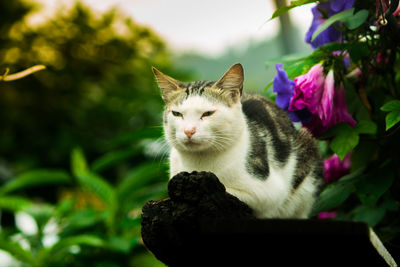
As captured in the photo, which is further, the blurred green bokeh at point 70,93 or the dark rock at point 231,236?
the blurred green bokeh at point 70,93

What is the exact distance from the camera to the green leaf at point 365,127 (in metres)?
1.20

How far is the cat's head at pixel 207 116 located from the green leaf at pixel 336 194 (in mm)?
364

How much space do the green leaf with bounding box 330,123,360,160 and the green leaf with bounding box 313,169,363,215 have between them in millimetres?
160

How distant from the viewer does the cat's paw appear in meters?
0.81

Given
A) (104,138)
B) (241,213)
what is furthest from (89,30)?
(241,213)

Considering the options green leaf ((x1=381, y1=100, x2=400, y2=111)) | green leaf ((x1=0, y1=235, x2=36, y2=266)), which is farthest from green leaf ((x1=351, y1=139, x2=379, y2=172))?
green leaf ((x1=0, y1=235, x2=36, y2=266))

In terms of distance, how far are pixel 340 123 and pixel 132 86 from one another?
3.57 meters

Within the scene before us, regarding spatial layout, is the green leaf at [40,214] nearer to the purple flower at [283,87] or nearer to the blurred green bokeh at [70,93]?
the blurred green bokeh at [70,93]

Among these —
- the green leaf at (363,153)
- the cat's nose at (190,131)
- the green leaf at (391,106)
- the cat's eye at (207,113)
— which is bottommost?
the green leaf at (363,153)

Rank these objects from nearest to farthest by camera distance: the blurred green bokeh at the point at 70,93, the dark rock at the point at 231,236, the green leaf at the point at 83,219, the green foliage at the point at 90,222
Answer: the dark rock at the point at 231,236
the green foliage at the point at 90,222
the green leaf at the point at 83,219
the blurred green bokeh at the point at 70,93

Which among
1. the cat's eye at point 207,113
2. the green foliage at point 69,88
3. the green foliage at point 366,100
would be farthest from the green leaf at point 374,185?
the green foliage at point 69,88

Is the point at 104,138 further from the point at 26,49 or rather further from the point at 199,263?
the point at 199,263

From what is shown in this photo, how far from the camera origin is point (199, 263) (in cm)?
87

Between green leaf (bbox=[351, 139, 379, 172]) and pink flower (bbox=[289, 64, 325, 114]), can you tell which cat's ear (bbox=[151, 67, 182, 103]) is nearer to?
pink flower (bbox=[289, 64, 325, 114])
